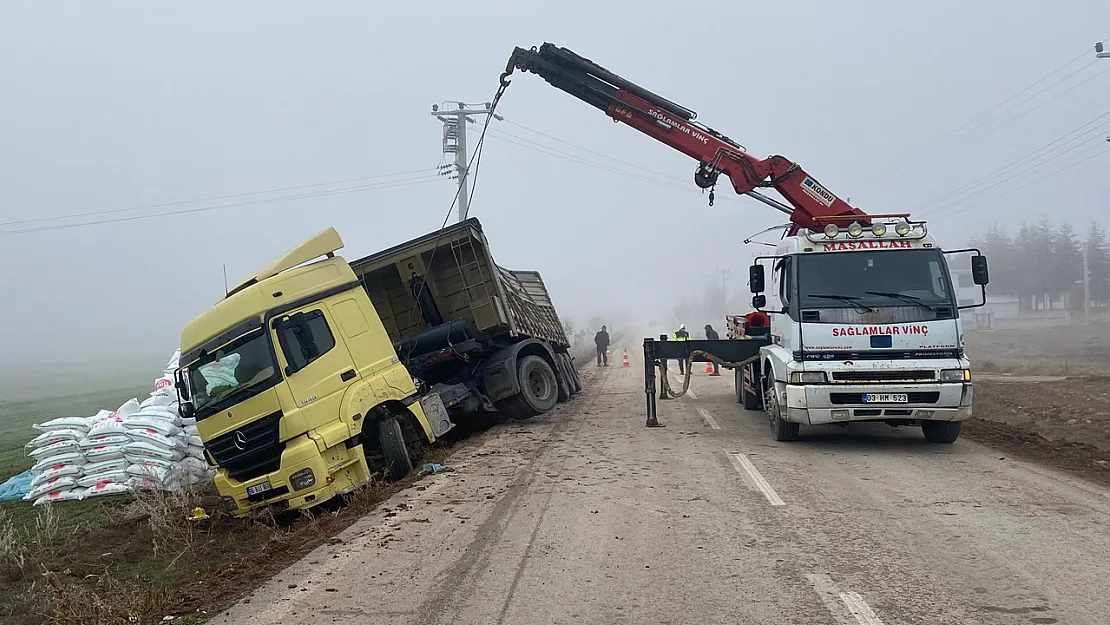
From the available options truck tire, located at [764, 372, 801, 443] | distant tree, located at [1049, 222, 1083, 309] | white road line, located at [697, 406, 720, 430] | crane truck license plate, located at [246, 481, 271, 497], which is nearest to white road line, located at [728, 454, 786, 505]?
truck tire, located at [764, 372, 801, 443]

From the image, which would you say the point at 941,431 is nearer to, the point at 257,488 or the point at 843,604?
the point at 843,604

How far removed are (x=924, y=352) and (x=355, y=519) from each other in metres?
7.05

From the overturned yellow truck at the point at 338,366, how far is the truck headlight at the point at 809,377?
4.93 m

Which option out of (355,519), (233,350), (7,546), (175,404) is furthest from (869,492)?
(175,404)

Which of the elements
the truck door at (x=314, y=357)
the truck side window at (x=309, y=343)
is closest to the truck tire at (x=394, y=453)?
the truck door at (x=314, y=357)

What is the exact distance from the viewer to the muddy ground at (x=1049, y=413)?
9875 millimetres

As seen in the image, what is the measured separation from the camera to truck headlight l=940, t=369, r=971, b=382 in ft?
32.2

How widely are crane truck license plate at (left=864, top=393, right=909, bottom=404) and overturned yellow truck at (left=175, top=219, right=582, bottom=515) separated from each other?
5751mm

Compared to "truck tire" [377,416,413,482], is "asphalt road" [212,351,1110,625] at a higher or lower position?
lower

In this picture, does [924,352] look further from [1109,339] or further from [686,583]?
[1109,339]

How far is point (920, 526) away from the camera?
21.6 feet

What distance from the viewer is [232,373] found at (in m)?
9.41

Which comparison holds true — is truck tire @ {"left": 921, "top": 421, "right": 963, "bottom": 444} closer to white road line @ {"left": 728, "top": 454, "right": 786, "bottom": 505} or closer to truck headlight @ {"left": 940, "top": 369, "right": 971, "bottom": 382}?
truck headlight @ {"left": 940, "top": 369, "right": 971, "bottom": 382}

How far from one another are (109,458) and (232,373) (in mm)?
3703
